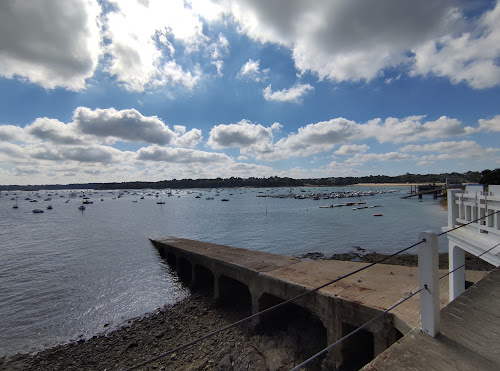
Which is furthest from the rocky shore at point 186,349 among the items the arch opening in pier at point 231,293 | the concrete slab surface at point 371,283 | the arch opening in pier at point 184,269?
the arch opening in pier at point 184,269

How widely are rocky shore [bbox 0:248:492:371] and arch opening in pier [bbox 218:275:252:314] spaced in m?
0.76

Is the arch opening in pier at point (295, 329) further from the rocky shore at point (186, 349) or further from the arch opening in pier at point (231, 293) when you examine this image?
the arch opening in pier at point (231, 293)

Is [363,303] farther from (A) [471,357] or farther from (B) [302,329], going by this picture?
(A) [471,357]

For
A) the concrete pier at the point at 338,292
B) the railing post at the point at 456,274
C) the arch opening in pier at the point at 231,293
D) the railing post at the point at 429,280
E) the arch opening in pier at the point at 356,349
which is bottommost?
the arch opening in pier at the point at 231,293

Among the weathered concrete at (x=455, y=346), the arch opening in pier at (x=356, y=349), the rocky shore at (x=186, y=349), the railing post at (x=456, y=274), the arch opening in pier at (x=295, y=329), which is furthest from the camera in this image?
the arch opening in pier at (x=295, y=329)

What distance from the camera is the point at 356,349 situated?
32.8 feet

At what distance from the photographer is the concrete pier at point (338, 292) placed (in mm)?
8500

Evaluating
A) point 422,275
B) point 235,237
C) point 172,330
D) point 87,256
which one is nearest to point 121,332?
point 172,330

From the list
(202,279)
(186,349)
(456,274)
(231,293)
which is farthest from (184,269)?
(456,274)

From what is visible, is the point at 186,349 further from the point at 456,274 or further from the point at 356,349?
the point at 456,274

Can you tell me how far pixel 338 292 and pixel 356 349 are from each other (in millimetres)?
2133

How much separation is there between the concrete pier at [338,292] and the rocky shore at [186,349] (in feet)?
4.25

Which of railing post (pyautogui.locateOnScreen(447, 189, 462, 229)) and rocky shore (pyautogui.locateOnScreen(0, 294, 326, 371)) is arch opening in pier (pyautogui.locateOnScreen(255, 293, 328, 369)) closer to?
rocky shore (pyautogui.locateOnScreen(0, 294, 326, 371))

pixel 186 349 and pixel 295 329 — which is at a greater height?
pixel 295 329
